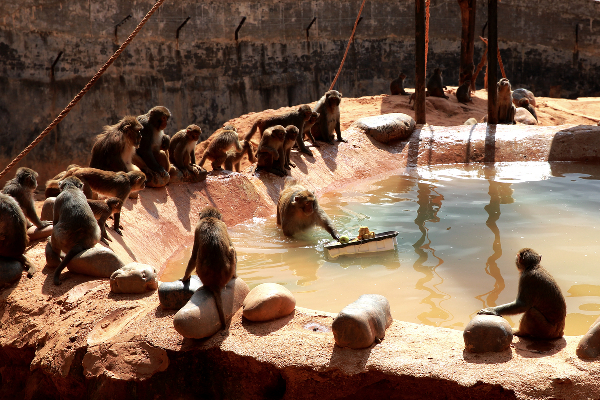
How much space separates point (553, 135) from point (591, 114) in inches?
246

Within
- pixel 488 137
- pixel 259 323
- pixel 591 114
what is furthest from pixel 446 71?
pixel 259 323

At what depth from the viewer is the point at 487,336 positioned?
11.5 ft

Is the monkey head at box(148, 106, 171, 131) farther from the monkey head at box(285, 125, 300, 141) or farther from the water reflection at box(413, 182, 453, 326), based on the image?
the water reflection at box(413, 182, 453, 326)

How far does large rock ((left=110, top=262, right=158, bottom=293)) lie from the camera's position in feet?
15.0

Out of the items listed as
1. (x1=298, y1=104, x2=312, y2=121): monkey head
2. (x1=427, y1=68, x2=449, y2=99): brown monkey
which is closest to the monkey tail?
(x1=298, y1=104, x2=312, y2=121): monkey head

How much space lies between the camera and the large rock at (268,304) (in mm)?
4059

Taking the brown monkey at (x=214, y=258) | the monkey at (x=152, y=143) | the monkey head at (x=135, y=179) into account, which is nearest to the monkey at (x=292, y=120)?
the monkey at (x=152, y=143)

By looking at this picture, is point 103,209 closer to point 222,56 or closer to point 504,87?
point 504,87

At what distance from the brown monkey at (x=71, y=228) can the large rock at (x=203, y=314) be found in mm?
1445

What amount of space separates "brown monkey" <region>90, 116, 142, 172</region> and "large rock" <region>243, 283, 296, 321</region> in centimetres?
333

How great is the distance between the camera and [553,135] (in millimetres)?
11930

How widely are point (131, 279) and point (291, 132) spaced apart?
541 cm

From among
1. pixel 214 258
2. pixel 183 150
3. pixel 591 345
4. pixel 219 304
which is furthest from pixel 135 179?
pixel 591 345

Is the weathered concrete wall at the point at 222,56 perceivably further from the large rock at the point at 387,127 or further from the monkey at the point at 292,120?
the monkey at the point at 292,120
